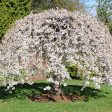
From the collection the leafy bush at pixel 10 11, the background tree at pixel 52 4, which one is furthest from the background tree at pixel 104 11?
the leafy bush at pixel 10 11

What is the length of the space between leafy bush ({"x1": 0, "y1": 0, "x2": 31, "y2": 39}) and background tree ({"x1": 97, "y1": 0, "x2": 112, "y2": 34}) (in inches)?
731

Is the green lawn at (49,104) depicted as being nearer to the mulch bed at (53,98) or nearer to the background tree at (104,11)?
the mulch bed at (53,98)

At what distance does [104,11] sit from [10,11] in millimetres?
20557

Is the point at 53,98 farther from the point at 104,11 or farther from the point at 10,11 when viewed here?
the point at 104,11

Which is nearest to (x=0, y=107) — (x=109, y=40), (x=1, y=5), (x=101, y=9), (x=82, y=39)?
(x=82, y=39)

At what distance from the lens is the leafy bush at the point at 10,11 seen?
72.9ft

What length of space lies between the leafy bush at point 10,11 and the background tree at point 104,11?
18.6 metres

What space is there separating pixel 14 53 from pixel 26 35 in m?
0.61

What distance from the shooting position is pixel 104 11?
138 ft

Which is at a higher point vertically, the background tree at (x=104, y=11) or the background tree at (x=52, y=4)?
the background tree at (x=104, y=11)

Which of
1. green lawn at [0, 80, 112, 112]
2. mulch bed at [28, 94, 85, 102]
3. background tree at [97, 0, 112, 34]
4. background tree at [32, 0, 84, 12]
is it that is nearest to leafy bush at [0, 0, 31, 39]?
green lawn at [0, 80, 112, 112]

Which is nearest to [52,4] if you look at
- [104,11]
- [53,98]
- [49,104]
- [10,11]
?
[104,11]

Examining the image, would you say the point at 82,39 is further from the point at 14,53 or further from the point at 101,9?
the point at 101,9

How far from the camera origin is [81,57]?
40.3ft
